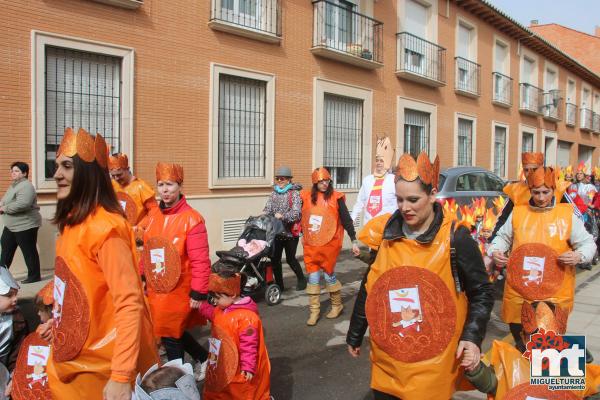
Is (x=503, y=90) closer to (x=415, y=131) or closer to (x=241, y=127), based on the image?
(x=415, y=131)

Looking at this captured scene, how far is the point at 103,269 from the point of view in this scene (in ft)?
7.27

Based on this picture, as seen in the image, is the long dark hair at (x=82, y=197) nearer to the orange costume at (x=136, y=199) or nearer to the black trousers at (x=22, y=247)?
the orange costume at (x=136, y=199)

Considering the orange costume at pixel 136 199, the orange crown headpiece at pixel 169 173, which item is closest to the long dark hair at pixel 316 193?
the orange costume at pixel 136 199

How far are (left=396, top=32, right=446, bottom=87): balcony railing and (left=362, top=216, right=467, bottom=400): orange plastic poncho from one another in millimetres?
12976

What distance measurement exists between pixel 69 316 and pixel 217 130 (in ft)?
27.3

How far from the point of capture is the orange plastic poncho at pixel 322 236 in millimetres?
6047

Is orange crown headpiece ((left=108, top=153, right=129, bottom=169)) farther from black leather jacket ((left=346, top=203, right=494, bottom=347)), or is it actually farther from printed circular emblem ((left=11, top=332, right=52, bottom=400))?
black leather jacket ((left=346, top=203, right=494, bottom=347))

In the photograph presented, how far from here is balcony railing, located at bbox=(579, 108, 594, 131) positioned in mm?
30562

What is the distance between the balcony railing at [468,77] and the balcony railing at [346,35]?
17.4 ft

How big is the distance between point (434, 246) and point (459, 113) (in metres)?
16.7

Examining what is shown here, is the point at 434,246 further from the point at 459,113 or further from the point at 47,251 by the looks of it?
the point at 459,113

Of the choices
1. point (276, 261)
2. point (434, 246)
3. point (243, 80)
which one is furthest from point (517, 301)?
point (243, 80)

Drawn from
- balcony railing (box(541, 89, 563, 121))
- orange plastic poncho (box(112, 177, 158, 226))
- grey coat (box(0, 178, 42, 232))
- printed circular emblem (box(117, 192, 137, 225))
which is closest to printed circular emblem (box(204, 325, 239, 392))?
orange plastic poncho (box(112, 177, 158, 226))

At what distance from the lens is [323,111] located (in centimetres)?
1277
